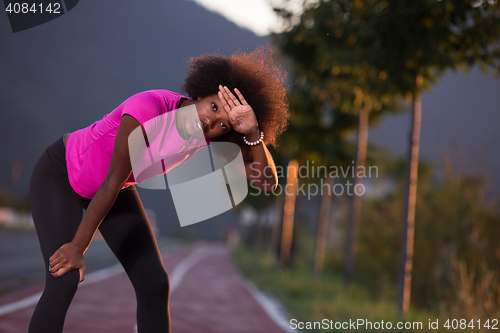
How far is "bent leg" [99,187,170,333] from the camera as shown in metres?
2.48

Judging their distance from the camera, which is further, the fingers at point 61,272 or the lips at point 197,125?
the lips at point 197,125

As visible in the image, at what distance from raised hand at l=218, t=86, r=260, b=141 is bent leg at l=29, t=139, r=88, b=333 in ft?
3.02

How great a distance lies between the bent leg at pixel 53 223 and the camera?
7.55 ft

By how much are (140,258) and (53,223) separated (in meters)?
0.47

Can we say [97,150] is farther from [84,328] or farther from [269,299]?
[269,299]

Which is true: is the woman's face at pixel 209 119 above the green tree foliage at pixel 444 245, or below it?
above

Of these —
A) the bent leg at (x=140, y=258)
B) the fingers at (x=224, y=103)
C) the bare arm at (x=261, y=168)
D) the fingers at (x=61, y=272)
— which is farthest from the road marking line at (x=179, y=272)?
the fingers at (x=224, y=103)

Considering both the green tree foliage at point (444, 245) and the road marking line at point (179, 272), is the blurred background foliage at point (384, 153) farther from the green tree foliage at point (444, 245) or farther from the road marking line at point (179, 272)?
the road marking line at point (179, 272)

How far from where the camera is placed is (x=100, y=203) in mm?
2264

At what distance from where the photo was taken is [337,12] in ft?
21.5

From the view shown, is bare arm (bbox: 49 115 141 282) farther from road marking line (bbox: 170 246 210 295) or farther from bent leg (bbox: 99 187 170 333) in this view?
road marking line (bbox: 170 246 210 295)

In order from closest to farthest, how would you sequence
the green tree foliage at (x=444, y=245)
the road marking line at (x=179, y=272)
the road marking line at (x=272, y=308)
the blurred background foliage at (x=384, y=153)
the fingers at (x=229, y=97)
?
1. the fingers at (x=229, y=97)
2. the blurred background foliage at (x=384, y=153)
3. the road marking line at (x=272, y=308)
4. the green tree foliage at (x=444, y=245)
5. the road marking line at (x=179, y=272)

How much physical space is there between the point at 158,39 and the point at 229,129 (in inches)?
79.4

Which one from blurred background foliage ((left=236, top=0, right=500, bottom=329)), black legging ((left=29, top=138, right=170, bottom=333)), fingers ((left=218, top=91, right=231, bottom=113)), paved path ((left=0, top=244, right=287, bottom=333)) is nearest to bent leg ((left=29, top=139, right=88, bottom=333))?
black legging ((left=29, top=138, right=170, bottom=333))
